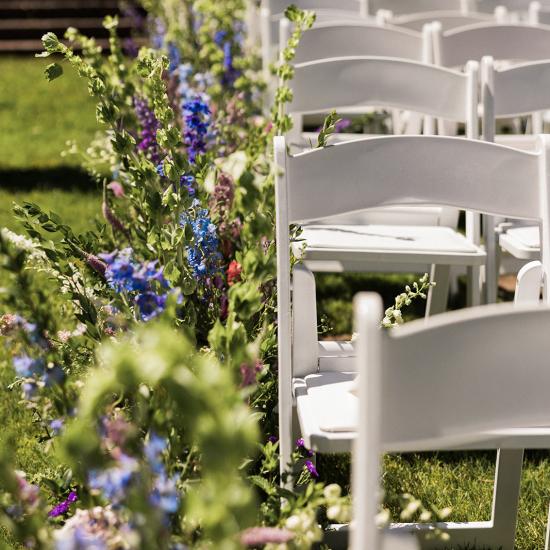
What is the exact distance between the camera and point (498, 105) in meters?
3.24

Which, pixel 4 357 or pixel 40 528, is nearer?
pixel 40 528

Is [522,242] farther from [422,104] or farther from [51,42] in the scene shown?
[51,42]

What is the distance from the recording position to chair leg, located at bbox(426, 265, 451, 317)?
3480 millimetres

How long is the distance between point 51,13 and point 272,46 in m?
7.16

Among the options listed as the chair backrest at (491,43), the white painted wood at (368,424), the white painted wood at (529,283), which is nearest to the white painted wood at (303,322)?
the white painted wood at (529,283)

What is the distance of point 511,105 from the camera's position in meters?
3.26

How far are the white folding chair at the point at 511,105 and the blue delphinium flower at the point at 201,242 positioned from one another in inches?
46.2

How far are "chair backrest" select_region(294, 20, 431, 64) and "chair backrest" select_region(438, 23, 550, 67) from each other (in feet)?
0.29

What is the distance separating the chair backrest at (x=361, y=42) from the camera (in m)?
3.97

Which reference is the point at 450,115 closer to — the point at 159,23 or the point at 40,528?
the point at 40,528

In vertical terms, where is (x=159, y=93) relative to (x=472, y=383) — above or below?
above

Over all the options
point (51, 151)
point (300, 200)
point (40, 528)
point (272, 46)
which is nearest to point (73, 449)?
point (40, 528)

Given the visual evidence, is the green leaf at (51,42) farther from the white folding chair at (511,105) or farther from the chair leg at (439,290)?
the chair leg at (439,290)

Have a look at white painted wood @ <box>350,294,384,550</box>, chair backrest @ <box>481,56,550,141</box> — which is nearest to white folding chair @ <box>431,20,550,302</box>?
chair backrest @ <box>481,56,550,141</box>
